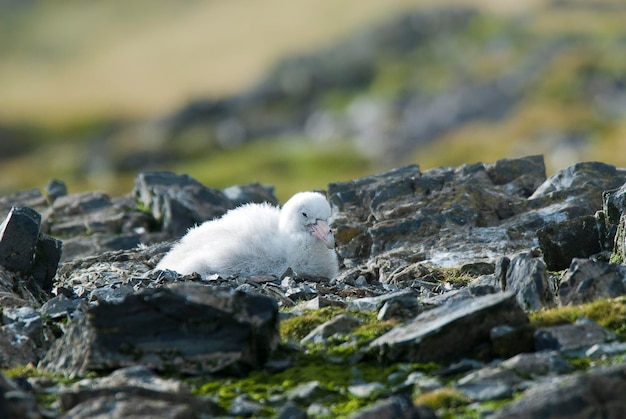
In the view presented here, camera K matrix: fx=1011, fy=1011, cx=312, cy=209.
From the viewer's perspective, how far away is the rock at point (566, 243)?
16203mm

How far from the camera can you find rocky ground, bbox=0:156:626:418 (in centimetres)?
971

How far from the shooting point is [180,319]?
11352mm

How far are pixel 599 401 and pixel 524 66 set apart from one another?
143896 millimetres

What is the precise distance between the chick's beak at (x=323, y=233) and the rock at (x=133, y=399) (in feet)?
23.1

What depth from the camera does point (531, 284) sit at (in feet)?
41.5

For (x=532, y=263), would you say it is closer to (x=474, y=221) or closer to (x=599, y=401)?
(x=599, y=401)

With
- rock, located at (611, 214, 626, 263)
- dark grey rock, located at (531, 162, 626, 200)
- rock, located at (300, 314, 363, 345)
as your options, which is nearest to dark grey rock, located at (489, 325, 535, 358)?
rock, located at (300, 314, 363, 345)

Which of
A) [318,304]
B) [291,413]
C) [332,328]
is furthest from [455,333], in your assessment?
[318,304]

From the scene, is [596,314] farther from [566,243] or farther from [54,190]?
[54,190]

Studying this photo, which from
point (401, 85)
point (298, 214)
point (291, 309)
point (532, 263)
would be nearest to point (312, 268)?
point (298, 214)

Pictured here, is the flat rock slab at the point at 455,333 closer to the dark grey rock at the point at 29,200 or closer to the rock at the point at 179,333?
→ the rock at the point at 179,333

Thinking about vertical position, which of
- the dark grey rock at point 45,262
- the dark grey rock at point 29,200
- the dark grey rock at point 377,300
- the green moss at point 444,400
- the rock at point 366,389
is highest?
the dark grey rock at point 29,200

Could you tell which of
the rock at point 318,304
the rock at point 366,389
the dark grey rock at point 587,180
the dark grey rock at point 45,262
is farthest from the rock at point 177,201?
the rock at point 366,389

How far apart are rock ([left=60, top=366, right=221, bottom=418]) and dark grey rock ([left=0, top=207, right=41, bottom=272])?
6.00 metres
